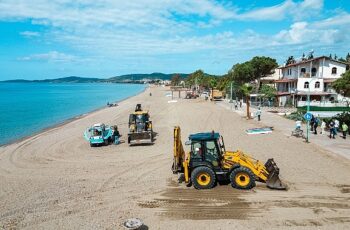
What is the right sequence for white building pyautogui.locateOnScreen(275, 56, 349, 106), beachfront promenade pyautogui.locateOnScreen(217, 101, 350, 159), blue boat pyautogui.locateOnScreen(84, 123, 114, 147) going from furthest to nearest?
white building pyautogui.locateOnScreen(275, 56, 349, 106) < blue boat pyautogui.locateOnScreen(84, 123, 114, 147) < beachfront promenade pyautogui.locateOnScreen(217, 101, 350, 159)

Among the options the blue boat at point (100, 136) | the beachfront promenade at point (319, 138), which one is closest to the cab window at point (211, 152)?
the beachfront promenade at point (319, 138)

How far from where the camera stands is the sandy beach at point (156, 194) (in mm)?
10531

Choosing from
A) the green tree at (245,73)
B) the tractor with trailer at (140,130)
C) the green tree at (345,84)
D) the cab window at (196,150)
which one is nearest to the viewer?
the cab window at (196,150)

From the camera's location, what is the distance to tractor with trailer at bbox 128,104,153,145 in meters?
22.6

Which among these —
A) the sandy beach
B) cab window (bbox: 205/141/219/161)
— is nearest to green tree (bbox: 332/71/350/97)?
the sandy beach

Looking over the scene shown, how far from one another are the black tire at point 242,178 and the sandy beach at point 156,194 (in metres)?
0.31

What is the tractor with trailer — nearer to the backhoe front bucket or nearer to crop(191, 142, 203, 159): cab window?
crop(191, 142, 203, 159): cab window

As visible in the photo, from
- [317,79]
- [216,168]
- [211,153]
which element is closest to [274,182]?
[216,168]

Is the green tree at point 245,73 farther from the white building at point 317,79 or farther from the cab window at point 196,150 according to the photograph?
the cab window at point 196,150

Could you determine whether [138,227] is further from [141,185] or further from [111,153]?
[111,153]

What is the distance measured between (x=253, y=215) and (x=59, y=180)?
353 inches

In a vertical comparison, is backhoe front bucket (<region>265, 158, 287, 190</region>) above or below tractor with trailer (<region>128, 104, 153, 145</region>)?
below

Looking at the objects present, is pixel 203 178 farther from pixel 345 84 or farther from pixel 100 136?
pixel 345 84

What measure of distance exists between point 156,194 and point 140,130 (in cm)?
1129
